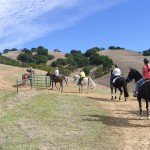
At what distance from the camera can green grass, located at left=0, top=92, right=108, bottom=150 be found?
16250mm

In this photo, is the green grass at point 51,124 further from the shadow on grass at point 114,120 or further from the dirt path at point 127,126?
the dirt path at point 127,126

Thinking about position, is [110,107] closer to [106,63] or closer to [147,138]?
[147,138]

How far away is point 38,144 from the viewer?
16.0m

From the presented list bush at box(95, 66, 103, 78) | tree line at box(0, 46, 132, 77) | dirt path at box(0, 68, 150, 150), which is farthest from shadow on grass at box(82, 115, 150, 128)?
bush at box(95, 66, 103, 78)

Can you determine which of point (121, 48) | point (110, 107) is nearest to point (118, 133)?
point (110, 107)

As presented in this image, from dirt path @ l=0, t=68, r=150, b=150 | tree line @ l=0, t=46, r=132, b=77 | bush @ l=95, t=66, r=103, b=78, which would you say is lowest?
dirt path @ l=0, t=68, r=150, b=150

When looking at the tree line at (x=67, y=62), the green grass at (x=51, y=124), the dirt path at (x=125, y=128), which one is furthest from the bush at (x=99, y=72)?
the dirt path at (x=125, y=128)

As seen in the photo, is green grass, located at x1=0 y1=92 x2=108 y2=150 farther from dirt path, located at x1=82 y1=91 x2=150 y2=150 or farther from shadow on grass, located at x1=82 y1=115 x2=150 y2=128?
dirt path, located at x1=82 y1=91 x2=150 y2=150

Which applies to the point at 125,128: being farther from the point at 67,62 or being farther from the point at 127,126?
the point at 67,62

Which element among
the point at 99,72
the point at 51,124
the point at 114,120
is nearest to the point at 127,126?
the point at 114,120

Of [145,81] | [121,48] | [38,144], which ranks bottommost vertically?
[38,144]

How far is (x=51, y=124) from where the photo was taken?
63.5 feet

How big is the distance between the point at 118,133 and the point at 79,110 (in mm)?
5727

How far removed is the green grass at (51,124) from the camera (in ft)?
53.3
